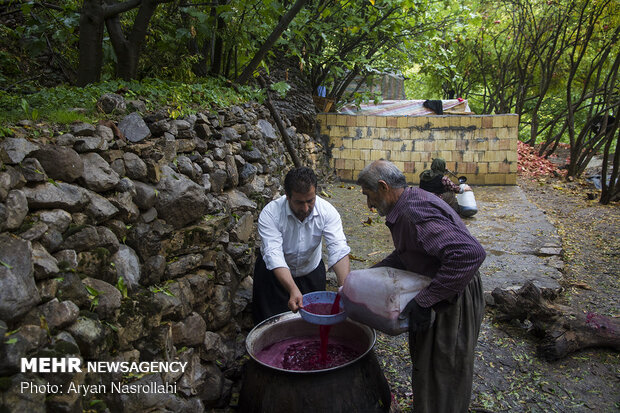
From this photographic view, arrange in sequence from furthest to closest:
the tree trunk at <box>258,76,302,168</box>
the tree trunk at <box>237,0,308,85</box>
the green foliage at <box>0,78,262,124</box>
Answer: the tree trunk at <box>258,76,302,168</box> < the tree trunk at <box>237,0,308,85</box> < the green foliage at <box>0,78,262,124</box>

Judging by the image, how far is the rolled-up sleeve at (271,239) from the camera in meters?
3.18

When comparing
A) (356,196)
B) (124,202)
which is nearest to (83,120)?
(124,202)

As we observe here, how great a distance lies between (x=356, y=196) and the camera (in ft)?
30.7

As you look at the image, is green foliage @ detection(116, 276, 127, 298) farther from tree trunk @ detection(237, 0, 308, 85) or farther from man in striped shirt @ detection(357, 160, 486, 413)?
tree trunk @ detection(237, 0, 308, 85)

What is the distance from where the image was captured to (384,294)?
8.03 feet

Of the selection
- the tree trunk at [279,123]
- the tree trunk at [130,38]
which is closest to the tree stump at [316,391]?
the tree trunk at [130,38]

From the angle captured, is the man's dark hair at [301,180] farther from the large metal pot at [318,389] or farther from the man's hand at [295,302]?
the large metal pot at [318,389]

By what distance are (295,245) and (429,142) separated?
303 inches

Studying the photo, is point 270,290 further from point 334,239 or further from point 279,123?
point 279,123

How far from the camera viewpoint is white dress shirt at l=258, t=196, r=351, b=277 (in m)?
3.33

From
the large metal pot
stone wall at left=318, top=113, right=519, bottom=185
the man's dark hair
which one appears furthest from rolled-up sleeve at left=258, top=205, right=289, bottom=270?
stone wall at left=318, top=113, right=519, bottom=185

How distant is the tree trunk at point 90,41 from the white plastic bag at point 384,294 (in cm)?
366

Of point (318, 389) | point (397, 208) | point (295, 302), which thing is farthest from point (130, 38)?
point (318, 389)

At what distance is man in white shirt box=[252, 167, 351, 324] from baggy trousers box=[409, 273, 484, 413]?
0.85 m
